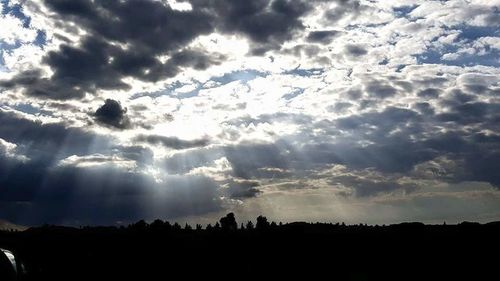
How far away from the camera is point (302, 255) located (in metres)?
152

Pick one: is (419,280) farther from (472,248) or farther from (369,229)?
(369,229)

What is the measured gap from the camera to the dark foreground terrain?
110188 mm

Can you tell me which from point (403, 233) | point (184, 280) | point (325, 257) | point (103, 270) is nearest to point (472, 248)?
point (403, 233)

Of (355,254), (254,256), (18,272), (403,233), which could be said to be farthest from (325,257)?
(18,272)

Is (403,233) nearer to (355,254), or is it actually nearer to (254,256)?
(355,254)

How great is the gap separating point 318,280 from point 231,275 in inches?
701

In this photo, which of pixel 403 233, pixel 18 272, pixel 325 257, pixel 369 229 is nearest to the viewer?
pixel 18 272

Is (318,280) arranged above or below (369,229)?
below

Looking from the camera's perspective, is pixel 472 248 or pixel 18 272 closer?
pixel 18 272

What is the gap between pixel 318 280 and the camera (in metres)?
103

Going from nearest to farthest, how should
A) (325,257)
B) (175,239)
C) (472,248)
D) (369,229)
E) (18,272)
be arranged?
1. (18,272)
2. (472,248)
3. (325,257)
4. (369,229)
5. (175,239)

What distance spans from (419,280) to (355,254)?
48.3 m

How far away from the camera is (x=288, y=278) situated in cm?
10138

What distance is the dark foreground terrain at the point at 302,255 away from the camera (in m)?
110
